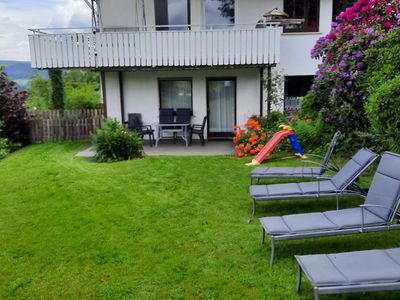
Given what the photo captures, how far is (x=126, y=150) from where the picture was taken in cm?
1112

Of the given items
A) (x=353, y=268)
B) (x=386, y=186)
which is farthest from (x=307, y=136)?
(x=353, y=268)

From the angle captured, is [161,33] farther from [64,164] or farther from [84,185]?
[84,185]

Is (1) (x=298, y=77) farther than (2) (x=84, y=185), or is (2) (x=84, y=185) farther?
(1) (x=298, y=77)

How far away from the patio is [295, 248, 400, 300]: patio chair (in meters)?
8.12

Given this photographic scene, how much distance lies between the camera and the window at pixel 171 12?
48.7 feet

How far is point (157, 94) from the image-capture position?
14.8 metres

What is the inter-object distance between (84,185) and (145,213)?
2264 millimetres

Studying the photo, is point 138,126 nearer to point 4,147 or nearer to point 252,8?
point 4,147

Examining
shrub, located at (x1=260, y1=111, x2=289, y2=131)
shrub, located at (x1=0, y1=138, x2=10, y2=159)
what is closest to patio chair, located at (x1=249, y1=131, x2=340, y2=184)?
shrub, located at (x1=260, y1=111, x2=289, y2=131)

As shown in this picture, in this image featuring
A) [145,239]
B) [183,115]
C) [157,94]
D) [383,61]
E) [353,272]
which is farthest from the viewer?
[157,94]

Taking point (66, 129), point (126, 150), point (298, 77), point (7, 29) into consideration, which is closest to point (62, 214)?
A: point (126, 150)

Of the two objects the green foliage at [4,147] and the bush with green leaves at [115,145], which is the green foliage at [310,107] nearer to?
the bush with green leaves at [115,145]

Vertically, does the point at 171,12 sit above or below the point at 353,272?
above

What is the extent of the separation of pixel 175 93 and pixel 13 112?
20.1ft
